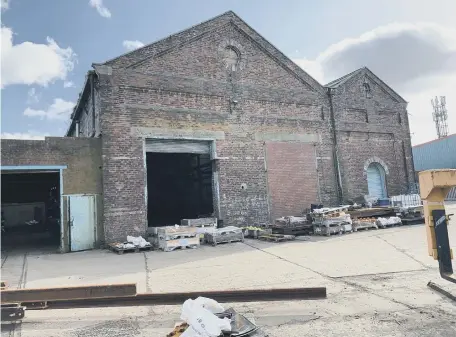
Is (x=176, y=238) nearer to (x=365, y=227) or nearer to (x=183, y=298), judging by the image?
(x=183, y=298)

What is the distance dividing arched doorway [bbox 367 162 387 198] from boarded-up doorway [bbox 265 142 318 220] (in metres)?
3.87

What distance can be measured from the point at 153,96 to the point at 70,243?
5.86 m

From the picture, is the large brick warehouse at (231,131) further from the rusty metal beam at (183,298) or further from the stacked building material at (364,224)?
the rusty metal beam at (183,298)

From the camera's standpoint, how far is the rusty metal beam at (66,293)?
4.64m

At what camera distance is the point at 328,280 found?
6164 millimetres

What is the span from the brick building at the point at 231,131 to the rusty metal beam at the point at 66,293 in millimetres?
6643

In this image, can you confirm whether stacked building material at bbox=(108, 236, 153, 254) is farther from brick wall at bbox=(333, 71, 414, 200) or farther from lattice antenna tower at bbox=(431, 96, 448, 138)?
lattice antenna tower at bbox=(431, 96, 448, 138)

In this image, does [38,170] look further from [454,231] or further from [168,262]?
[454,231]

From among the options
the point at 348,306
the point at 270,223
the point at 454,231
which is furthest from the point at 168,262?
the point at 454,231

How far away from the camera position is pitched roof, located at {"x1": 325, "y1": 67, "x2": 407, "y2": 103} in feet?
57.7

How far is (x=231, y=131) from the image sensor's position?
14.0m

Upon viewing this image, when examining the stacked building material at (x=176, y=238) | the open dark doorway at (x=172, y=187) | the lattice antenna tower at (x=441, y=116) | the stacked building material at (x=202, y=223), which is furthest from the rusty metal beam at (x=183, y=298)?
the lattice antenna tower at (x=441, y=116)

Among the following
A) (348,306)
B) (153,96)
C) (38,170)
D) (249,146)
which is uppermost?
(153,96)

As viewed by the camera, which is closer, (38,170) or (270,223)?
(38,170)
